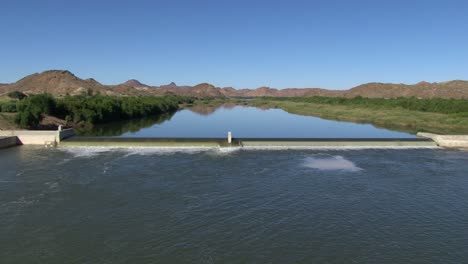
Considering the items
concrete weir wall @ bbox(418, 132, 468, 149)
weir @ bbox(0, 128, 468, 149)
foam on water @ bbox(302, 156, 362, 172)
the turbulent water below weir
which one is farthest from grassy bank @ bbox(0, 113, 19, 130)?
concrete weir wall @ bbox(418, 132, 468, 149)

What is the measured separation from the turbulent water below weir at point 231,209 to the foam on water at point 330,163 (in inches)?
6.7

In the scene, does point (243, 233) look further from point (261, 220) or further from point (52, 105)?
point (52, 105)

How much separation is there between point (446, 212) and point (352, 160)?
43.6 feet

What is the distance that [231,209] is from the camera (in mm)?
20844

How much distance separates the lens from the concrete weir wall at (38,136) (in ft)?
131

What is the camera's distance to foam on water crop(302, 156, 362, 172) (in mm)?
30516

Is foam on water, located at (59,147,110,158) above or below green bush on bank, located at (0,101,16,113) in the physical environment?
below

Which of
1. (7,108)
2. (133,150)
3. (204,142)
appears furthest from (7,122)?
(204,142)

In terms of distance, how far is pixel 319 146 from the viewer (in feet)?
130

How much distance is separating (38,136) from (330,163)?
30.3 meters

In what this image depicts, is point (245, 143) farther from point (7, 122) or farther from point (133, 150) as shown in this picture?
point (7, 122)

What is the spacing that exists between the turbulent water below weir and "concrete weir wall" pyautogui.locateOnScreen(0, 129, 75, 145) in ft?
19.9

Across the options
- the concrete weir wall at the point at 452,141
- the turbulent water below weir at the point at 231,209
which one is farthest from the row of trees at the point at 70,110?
the concrete weir wall at the point at 452,141

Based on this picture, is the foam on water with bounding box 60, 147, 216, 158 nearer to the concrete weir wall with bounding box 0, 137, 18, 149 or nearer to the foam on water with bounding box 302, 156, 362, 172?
the concrete weir wall with bounding box 0, 137, 18, 149
